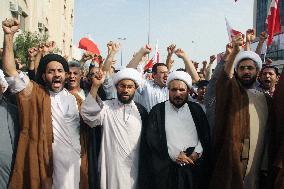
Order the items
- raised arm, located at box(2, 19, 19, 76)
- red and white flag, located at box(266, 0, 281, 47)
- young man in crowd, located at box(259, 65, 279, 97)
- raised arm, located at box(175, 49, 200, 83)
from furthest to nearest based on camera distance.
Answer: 1. red and white flag, located at box(266, 0, 281, 47)
2. raised arm, located at box(175, 49, 200, 83)
3. young man in crowd, located at box(259, 65, 279, 97)
4. raised arm, located at box(2, 19, 19, 76)

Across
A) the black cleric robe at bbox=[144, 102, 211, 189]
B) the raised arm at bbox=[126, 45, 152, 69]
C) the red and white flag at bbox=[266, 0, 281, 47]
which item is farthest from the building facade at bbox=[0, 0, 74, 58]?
the black cleric robe at bbox=[144, 102, 211, 189]

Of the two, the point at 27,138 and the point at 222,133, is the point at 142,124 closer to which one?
the point at 222,133

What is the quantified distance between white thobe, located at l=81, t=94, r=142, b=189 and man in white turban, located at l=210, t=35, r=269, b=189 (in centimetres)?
76

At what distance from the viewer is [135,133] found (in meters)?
4.11

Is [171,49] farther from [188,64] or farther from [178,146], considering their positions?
[178,146]

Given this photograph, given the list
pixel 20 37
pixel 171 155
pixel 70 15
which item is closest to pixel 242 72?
pixel 171 155

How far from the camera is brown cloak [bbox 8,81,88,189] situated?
3.71 meters

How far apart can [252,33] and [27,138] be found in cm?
239

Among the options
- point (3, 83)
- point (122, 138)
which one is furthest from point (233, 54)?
point (3, 83)

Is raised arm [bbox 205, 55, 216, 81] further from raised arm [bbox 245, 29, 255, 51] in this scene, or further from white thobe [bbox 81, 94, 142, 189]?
white thobe [bbox 81, 94, 142, 189]

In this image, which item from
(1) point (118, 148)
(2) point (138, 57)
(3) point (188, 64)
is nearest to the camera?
(1) point (118, 148)

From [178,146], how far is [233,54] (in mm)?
995

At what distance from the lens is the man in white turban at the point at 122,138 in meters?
4.02

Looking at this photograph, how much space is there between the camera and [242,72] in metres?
4.01
